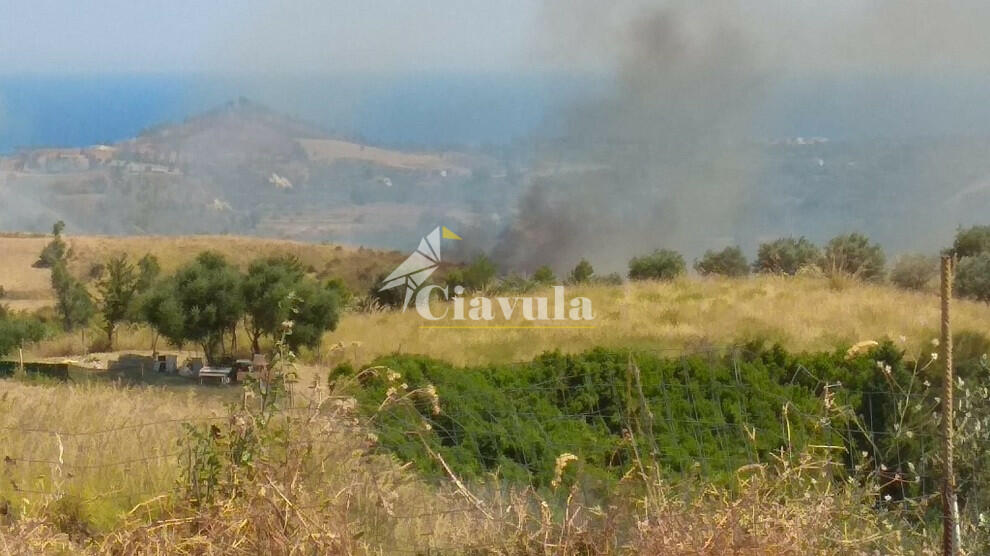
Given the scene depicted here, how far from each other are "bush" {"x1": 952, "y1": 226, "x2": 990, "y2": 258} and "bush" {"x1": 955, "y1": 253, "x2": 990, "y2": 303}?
260 cm

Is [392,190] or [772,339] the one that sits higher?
[392,190]

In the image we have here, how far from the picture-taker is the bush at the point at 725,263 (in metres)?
24.5

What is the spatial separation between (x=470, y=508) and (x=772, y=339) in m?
8.79

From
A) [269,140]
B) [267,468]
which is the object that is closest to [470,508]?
[267,468]

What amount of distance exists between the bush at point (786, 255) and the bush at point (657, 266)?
6.07ft

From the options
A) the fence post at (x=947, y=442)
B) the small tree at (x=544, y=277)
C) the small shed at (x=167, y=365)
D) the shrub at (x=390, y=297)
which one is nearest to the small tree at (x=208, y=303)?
the small shed at (x=167, y=365)

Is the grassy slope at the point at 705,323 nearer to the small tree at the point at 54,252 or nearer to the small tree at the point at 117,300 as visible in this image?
the small tree at the point at 117,300

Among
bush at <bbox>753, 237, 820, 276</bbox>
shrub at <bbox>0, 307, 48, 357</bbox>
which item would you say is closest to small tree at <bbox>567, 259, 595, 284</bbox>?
bush at <bbox>753, 237, 820, 276</bbox>

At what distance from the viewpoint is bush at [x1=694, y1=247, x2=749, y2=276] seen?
80.3ft

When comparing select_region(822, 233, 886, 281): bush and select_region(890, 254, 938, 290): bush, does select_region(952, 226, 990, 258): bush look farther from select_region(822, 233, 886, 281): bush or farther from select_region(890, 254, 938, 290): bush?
select_region(822, 233, 886, 281): bush

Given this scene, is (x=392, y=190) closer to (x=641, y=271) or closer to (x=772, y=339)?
(x=641, y=271)

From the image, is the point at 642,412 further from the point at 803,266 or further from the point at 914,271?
the point at 914,271

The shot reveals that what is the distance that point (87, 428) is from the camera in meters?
5.11

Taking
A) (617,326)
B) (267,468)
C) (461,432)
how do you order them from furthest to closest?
(617,326) → (461,432) → (267,468)
